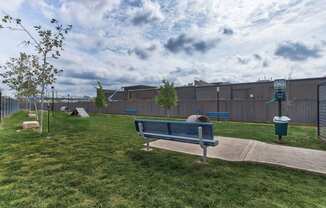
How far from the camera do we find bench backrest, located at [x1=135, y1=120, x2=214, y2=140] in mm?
4410

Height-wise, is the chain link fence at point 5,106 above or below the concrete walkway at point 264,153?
above

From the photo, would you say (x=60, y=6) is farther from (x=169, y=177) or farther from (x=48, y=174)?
(x=169, y=177)

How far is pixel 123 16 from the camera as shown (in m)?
12.6

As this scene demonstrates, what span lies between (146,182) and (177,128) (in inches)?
66.3

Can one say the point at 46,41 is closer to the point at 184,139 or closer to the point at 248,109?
the point at 184,139

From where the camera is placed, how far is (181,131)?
4871mm

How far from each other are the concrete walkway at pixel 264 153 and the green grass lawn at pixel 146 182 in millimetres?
464

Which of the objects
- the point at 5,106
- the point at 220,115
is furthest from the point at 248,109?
the point at 5,106

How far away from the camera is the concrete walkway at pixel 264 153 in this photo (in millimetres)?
4697

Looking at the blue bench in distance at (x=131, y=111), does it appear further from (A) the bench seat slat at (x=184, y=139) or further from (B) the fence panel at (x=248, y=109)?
(A) the bench seat slat at (x=184, y=139)

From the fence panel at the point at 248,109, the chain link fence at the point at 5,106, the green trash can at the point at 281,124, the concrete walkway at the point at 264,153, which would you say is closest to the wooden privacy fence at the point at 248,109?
the fence panel at the point at 248,109

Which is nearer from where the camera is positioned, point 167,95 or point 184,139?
point 184,139

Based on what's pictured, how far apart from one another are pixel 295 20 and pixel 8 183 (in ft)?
39.8

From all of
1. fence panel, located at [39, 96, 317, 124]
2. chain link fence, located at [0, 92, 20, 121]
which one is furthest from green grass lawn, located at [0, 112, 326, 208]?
chain link fence, located at [0, 92, 20, 121]
